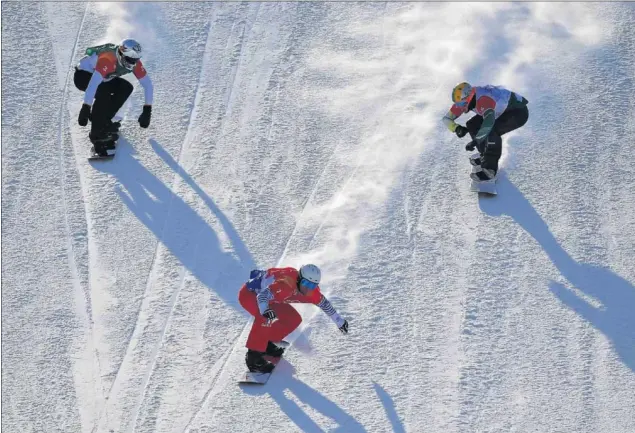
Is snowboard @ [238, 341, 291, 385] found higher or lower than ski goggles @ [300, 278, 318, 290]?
lower

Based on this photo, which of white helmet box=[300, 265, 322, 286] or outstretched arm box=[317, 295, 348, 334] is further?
outstretched arm box=[317, 295, 348, 334]

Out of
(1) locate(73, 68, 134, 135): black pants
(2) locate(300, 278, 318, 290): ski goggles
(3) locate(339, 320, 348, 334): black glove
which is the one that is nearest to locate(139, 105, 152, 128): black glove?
(1) locate(73, 68, 134, 135): black pants

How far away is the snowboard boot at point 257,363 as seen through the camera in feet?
39.6

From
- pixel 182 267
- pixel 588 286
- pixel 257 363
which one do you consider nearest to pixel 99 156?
pixel 182 267

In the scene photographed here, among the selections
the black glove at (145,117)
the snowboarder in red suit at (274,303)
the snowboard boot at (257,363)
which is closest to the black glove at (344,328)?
the snowboarder in red suit at (274,303)

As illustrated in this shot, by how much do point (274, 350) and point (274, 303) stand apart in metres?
0.57

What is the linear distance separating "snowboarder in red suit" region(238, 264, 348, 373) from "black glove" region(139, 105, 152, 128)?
3732 mm

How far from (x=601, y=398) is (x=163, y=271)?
5.00m

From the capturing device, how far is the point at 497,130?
1405 centimetres

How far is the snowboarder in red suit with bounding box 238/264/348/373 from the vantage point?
38.2 ft

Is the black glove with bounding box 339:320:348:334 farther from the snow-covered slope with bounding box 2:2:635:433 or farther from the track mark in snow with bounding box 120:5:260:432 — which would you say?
the track mark in snow with bounding box 120:5:260:432

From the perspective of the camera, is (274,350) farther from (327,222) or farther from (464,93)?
(464,93)

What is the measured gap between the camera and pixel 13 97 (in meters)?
16.0

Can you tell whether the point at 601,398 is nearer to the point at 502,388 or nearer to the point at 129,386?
the point at 502,388
